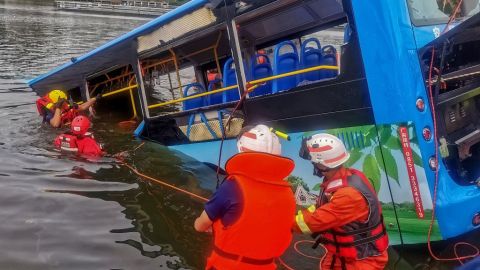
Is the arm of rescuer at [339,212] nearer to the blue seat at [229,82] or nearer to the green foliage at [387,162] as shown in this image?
the green foliage at [387,162]

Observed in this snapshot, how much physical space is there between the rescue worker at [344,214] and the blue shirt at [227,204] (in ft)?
2.27

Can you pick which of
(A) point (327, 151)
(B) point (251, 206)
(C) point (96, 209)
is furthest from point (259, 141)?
(C) point (96, 209)

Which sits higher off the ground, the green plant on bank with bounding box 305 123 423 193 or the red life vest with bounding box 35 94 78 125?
the red life vest with bounding box 35 94 78 125

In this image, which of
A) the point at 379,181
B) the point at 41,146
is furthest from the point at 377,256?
the point at 41,146

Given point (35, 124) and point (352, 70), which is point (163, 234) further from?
point (35, 124)

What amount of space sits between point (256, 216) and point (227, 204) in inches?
8.0

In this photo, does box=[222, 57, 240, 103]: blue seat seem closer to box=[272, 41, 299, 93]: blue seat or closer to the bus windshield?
box=[272, 41, 299, 93]: blue seat

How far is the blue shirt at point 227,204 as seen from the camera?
10.5 ft

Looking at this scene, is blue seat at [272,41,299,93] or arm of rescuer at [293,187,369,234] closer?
arm of rescuer at [293,187,369,234]

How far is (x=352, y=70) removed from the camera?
4.57m

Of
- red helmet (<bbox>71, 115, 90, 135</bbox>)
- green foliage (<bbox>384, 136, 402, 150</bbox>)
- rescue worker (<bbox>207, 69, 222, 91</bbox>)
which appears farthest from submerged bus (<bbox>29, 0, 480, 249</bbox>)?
red helmet (<bbox>71, 115, 90, 135</bbox>)

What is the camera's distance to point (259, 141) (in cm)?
328

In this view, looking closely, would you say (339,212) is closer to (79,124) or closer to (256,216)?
(256,216)

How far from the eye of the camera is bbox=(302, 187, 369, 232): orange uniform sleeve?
3.58 meters
